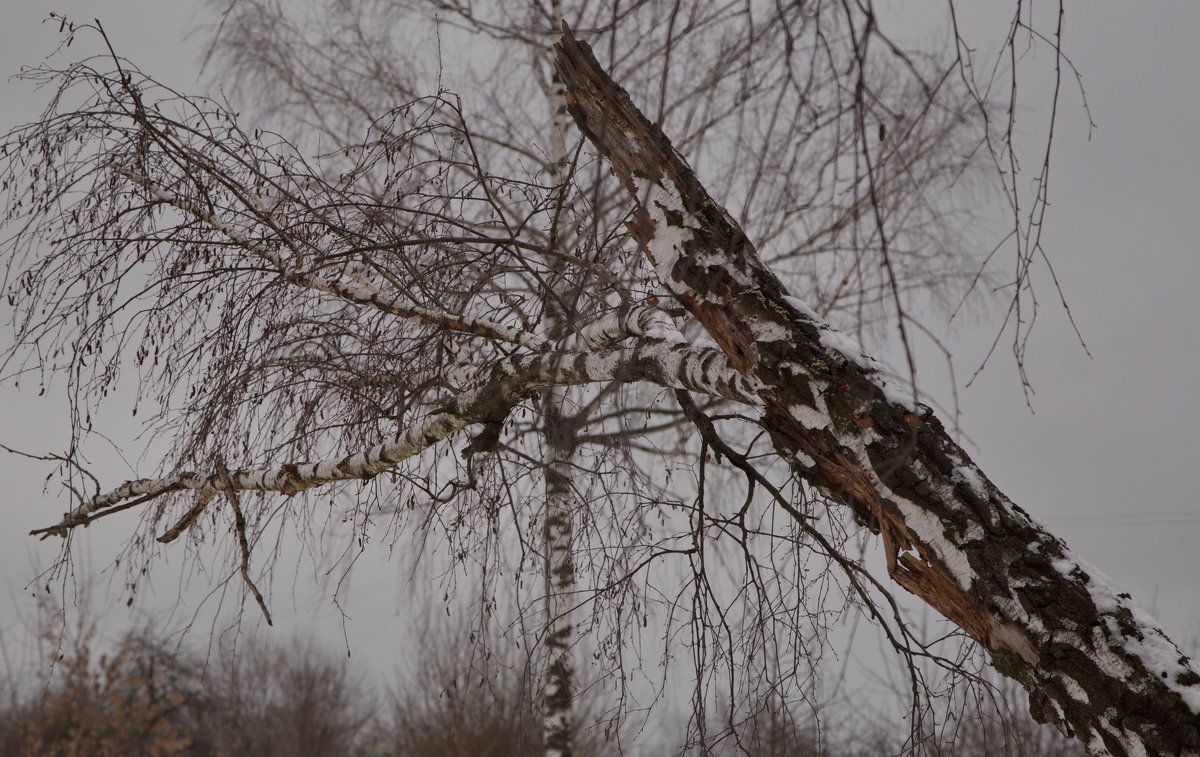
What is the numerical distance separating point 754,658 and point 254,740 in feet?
44.9

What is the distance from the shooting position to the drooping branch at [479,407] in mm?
2182

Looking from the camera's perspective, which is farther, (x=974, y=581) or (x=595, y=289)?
(x=595, y=289)

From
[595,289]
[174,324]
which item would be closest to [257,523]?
[174,324]

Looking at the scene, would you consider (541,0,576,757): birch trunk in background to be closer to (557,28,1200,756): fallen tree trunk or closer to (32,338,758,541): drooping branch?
(32,338,758,541): drooping branch

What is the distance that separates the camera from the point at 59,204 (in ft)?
8.07

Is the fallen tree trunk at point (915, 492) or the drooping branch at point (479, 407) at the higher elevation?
the drooping branch at point (479, 407)

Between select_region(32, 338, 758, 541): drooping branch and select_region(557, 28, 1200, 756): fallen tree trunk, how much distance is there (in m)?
0.17

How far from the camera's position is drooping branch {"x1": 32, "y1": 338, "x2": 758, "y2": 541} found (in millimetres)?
2182

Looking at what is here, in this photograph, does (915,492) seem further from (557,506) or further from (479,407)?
(479,407)

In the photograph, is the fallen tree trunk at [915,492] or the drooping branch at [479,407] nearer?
the fallen tree trunk at [915,492]

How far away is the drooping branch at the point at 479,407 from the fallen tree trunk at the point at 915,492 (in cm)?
17

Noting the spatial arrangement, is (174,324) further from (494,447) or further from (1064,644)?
(1064,644)

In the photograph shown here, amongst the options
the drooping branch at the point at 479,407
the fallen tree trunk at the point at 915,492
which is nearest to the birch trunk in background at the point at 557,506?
the drooping branch at the point at 479,407

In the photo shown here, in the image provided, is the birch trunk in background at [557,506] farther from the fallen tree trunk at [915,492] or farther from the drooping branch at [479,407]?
the fallen tree trunk at [915,492]
